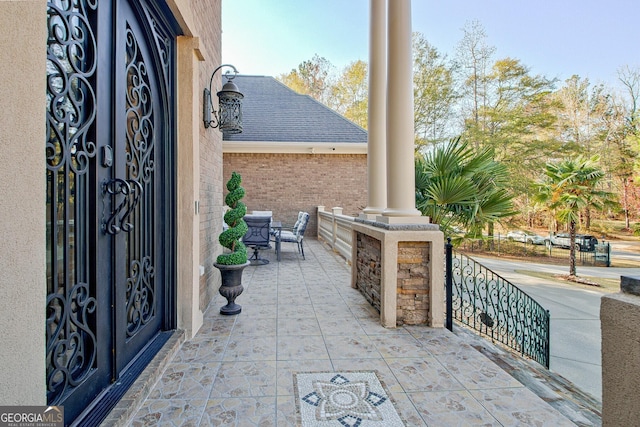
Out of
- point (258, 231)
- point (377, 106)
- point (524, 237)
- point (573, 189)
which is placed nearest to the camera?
point (377, 106)

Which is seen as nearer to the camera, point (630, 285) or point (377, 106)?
point (630, 285)

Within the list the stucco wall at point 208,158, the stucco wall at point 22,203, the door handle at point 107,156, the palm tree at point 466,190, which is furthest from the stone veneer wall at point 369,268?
the stucco wall at point 22,203

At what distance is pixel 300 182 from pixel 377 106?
637 centimetres

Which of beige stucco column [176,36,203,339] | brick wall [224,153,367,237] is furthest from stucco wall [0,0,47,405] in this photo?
brick wall [224,153,367,237]

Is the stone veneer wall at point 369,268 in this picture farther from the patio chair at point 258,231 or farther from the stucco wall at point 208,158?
the patio chair at point 258,231

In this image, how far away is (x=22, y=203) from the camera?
37.6 inches

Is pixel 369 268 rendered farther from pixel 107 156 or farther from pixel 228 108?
pixel 107 156

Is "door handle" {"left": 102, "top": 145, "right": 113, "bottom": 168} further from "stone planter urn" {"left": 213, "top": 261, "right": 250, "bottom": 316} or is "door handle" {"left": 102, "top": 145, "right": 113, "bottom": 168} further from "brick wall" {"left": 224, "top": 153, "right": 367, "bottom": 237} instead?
"brick wall" {"left": 224, "top": 153, "right": 367, "bottom": 237}

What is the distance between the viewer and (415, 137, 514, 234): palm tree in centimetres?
382

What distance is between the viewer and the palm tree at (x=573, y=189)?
9102 mm

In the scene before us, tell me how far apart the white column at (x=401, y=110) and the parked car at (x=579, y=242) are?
1347 cm

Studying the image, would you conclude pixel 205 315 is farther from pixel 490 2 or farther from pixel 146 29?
pixel 490 2

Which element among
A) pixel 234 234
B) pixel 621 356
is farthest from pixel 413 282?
pixel 621 356

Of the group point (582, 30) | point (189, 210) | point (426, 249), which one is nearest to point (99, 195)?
point (189, 210)
